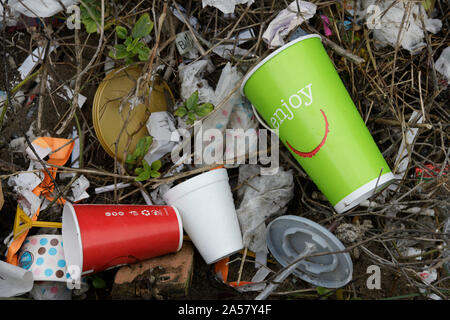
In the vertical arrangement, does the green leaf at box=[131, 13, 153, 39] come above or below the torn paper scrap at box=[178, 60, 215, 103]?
above

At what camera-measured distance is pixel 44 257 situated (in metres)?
1.54

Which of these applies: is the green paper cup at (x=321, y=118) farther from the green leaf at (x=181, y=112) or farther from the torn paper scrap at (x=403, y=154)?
the green leaf at (x=181, y=112)

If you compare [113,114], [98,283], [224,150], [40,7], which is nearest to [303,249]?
[224,150]

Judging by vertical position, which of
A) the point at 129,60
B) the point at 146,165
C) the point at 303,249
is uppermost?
the point at 129,60

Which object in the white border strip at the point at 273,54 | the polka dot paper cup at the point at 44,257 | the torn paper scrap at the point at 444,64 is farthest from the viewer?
the torn paper scrap at the point at 444,64

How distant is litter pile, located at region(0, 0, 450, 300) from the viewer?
1.46 meters

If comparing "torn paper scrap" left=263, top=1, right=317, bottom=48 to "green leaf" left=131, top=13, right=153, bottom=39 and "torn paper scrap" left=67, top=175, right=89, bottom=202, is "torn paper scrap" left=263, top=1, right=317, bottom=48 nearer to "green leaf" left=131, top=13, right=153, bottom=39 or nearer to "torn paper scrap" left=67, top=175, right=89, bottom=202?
"green leaf" left=131, top=13, right=153, bottom=39

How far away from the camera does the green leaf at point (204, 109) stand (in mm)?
1643

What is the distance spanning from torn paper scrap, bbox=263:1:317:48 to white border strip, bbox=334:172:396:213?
58 cm

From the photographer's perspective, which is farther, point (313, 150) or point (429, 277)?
point (429, 277)

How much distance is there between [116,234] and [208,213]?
0.32 metres

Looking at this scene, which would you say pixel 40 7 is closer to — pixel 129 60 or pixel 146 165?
pixel 129 60

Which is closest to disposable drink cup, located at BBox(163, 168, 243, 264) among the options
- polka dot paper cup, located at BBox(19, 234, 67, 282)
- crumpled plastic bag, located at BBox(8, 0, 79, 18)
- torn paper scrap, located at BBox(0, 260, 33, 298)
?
polka dot paper cup, located at BBox(19, 234, 67, 282)

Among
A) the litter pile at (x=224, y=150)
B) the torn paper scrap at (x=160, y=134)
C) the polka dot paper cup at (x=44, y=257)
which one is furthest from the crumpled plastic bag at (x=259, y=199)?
the polka dot paper cup at (x=44, y=257)
